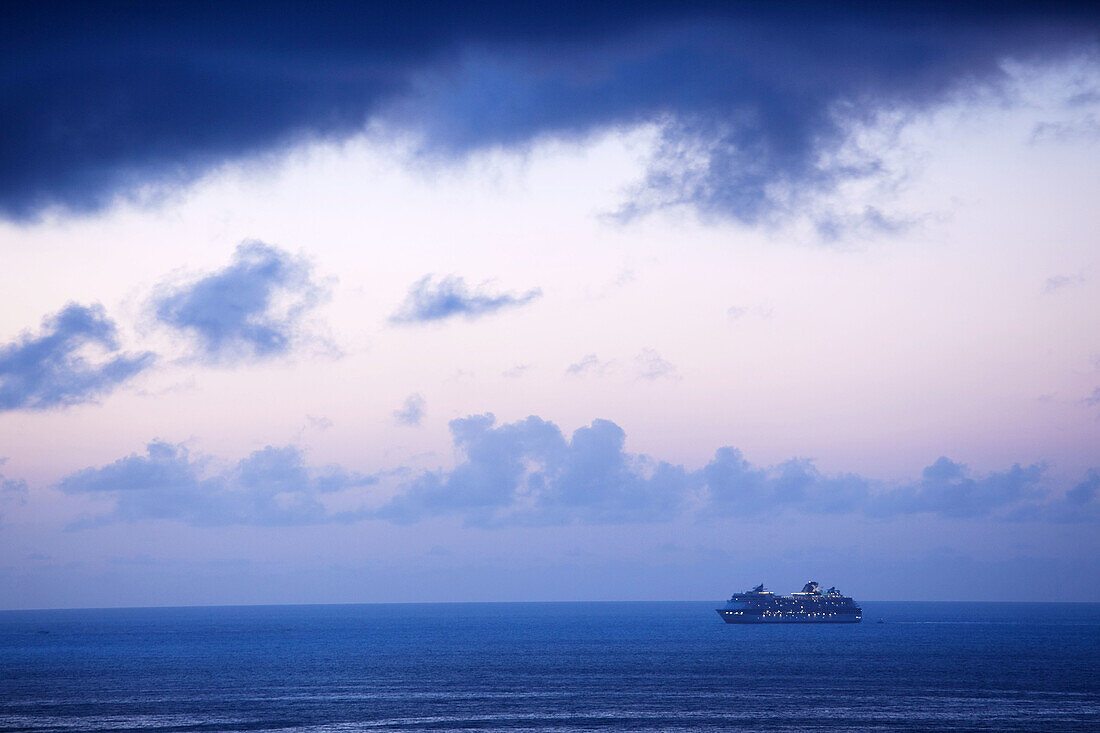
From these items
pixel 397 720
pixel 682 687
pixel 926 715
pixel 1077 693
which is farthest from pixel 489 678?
pixel 1077 693

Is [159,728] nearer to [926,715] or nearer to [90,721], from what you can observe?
[90,721]

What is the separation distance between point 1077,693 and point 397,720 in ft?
267

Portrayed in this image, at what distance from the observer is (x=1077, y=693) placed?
11681 cm

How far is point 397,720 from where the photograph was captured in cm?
9725

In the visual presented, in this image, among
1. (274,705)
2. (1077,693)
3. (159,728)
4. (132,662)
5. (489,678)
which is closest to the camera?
(159,728)

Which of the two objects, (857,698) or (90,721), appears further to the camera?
(857,698)

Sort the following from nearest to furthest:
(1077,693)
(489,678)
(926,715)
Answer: (926,715), (1077,693), (489,678)

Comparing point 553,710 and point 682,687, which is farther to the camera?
point 682,687

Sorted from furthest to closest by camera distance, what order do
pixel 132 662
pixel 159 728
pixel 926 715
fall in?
pixel 132 662 → pixel 926 715 → pixel 159 728

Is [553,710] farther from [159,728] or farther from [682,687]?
[159,728]

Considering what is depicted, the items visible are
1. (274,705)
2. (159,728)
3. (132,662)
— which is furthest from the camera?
(132,662)

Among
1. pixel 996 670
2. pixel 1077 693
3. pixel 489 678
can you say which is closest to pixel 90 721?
pixel 489 678

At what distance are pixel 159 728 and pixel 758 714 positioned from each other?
5943cm

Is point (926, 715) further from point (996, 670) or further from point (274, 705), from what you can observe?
point (274, 705)
